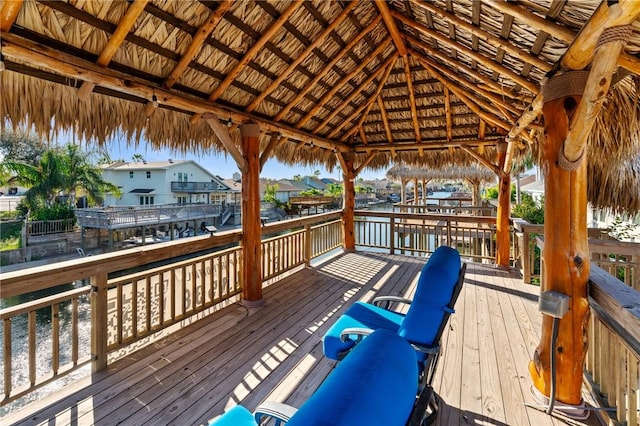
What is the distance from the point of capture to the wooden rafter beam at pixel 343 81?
14.0 feet

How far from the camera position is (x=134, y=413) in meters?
2.12

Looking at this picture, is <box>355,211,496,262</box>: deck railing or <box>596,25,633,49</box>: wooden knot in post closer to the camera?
<box>596,25,633,49</box>: wooden knot in post

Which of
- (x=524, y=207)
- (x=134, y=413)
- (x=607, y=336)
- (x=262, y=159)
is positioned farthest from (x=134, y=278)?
(x=524, y=207)

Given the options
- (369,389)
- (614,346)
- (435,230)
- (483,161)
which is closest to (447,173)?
(435,230)

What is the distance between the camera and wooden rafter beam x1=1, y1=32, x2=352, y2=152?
2.04 metres

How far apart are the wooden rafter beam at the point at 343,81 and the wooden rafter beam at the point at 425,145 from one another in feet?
6.86

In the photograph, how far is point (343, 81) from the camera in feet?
15.0

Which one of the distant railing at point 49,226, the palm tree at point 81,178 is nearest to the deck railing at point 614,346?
the distant railing at point 49,226

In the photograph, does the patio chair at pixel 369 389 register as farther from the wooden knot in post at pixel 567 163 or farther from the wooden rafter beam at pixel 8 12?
the wooden rafter beam at pixel 8 12

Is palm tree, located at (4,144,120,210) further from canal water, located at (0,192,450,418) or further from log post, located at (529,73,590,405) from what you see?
log post, located at (529,73,590,405)

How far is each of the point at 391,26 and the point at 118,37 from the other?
9.93 ft

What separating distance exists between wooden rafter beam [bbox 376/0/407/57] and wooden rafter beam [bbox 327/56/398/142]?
0.33 m

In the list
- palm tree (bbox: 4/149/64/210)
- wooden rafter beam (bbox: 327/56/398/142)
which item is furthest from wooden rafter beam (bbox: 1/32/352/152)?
palm tree (bbox: 4/149/64/210)

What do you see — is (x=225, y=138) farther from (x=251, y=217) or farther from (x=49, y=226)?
(x=49, y=226)
